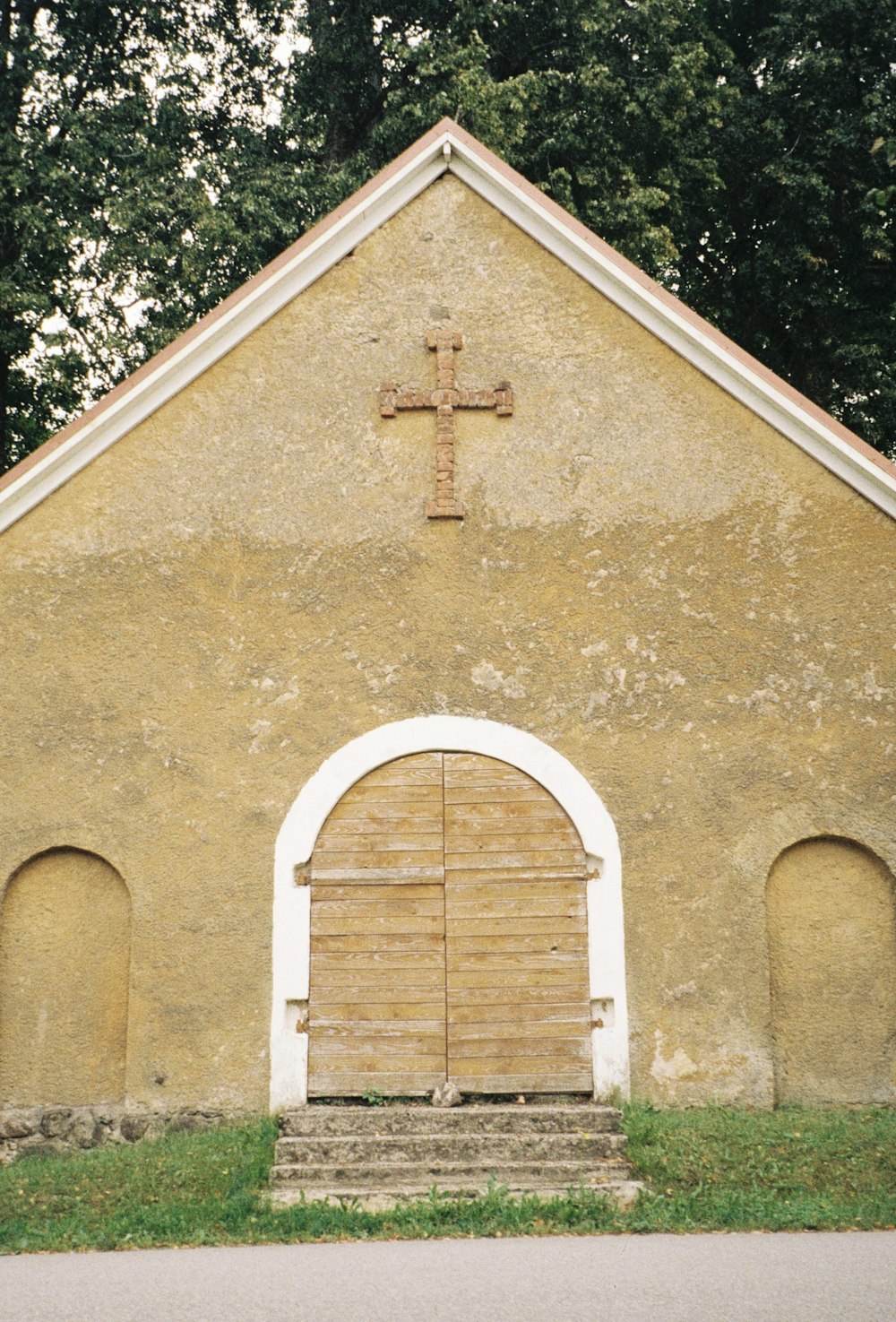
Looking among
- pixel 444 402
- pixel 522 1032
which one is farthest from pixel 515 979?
pixel 444 402

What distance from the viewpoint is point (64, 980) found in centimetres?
867

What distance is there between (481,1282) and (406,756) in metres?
3.85

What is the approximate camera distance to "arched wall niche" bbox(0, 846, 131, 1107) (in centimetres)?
855

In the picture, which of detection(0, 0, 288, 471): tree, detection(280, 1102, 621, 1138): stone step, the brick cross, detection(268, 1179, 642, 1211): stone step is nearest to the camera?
detection(268, 1179, 642, 1211): stone step

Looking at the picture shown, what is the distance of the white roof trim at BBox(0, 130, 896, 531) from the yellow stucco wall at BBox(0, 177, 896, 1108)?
12cm

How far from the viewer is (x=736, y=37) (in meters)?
19.9

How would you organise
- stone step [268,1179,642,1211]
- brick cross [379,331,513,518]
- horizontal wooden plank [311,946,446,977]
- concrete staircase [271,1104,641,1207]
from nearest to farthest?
1. stone step [268,1179,642,1211]
2. concrete staircase [271,1104,641,1207]
3. horizontal wooden plank [311,946,446,977]
4. brick cross [379,331,513,518]

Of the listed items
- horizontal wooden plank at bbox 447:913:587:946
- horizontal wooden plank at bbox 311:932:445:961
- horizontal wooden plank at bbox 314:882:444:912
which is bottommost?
horizontal wooden plank at bbox 311:932:445:961

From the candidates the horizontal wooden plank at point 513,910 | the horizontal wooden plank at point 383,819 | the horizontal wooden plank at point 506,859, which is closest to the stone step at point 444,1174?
the horizontal wooden plank at point 513,910

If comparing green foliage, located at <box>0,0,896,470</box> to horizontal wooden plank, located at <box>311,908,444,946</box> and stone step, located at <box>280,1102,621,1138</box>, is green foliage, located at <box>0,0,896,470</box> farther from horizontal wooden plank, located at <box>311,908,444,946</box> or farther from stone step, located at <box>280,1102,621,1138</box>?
stone step, located at <box>280,1102,621,1138</box>

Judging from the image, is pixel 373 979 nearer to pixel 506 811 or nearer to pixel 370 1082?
pixel 370 1082

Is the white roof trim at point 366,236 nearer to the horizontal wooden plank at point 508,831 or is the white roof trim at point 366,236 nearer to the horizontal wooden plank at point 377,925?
the horizontal wooden plank at point 508,831

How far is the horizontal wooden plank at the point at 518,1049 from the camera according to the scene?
833 centimetres

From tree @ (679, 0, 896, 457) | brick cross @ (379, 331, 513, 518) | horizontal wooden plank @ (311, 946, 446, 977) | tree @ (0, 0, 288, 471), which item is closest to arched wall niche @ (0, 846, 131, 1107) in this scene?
horizontal wooden plank @ (311, 946, 446, 977)
